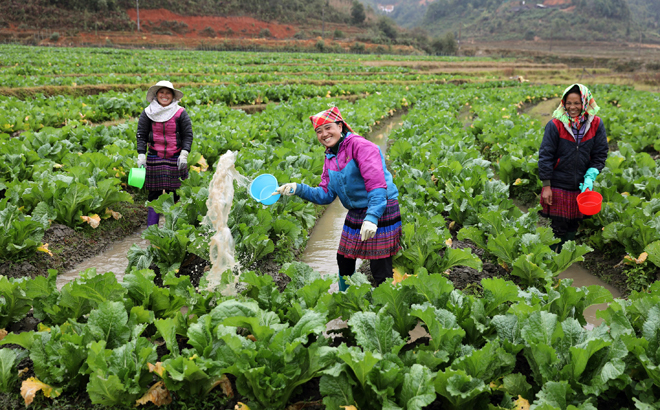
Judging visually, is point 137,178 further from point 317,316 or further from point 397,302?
point 397,302

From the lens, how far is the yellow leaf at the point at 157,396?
2.71 meters

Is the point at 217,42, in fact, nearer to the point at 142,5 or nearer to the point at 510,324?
the point at 142,5

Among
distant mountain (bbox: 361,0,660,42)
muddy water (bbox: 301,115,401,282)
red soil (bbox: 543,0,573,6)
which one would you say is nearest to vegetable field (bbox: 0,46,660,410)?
muddy water (bbox: 301,115,401,282)

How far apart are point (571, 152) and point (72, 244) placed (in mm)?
5629

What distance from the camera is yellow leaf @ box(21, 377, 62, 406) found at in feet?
8.93

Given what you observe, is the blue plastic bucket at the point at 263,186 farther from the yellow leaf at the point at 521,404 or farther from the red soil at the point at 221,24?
the red soil at the point at 221,24

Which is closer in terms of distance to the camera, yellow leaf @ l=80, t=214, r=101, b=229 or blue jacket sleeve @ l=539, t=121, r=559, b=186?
blue jacket sleeve @ l=539, t=121, r=559, b=186

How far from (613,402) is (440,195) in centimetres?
381

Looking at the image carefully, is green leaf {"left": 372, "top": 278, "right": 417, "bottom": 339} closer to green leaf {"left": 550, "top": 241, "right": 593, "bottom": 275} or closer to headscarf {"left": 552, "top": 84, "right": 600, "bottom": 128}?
green leaf {"left": 550, "top": 241, "right": 593, "bottom": 275}

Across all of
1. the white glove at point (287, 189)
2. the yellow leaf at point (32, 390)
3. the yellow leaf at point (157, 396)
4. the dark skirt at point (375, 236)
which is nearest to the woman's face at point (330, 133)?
the white glove at point (287, 189)

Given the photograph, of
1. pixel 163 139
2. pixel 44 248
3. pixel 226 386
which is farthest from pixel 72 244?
pixel 226 386

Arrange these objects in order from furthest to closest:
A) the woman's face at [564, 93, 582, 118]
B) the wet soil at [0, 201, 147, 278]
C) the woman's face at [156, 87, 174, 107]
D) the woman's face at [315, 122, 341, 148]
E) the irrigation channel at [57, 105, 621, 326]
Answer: the woman's face at [156, 87, 174, 107] → the irrigation channel at [57, 105, 621, 326] → the wet soil at [0, 201, 147, 278] → the woman's face at [564, 93, 582, 118] → the woman's face at [315, 122, 341, 148]

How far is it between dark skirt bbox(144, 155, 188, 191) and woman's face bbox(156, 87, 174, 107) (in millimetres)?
674

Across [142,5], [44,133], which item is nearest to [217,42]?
[142,5]
